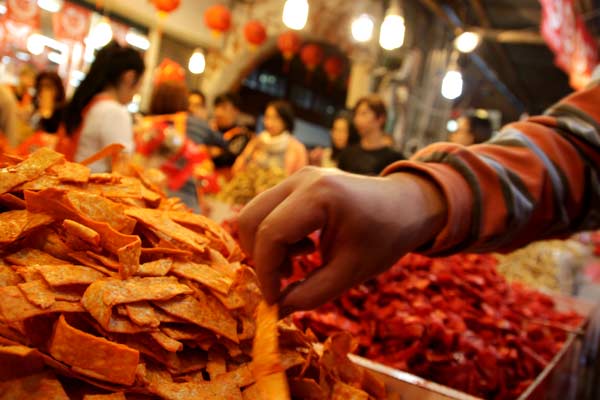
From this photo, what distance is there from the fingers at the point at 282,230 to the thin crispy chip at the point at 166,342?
0.17m

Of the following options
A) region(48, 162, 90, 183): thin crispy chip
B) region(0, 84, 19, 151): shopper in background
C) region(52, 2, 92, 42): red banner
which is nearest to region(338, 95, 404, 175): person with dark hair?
region(0, 84, 19, 151): shopper in background

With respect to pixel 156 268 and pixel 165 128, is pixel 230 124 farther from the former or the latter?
pixel 156 268

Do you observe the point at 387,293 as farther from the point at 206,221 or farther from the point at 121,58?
the point at 121,58

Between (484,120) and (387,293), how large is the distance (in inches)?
154

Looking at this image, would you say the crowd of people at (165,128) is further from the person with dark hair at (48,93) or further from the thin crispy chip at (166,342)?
the thin crispy chip at (166,342)

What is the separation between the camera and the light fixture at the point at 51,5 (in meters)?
6.81

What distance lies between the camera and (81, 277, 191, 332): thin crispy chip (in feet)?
2.38

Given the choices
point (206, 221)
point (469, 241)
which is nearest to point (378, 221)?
point (469, 241)

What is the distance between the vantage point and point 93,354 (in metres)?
0.69

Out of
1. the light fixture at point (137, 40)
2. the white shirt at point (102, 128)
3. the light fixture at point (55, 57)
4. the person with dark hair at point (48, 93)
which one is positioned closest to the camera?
the white shirt at point (102, 128)

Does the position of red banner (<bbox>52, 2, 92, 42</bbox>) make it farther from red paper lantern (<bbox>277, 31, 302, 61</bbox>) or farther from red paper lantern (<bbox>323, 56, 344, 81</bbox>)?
red paper lantern (<bbox>323, 56, 344, 81</bbox>)

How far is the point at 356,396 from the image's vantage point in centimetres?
87

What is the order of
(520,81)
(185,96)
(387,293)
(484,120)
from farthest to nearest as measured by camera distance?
(520,81) → (484,120) → (185,96) → (387,293)

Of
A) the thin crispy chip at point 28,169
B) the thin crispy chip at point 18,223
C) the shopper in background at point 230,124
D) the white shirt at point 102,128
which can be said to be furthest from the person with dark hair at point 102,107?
the shopper in background at point 230,124
